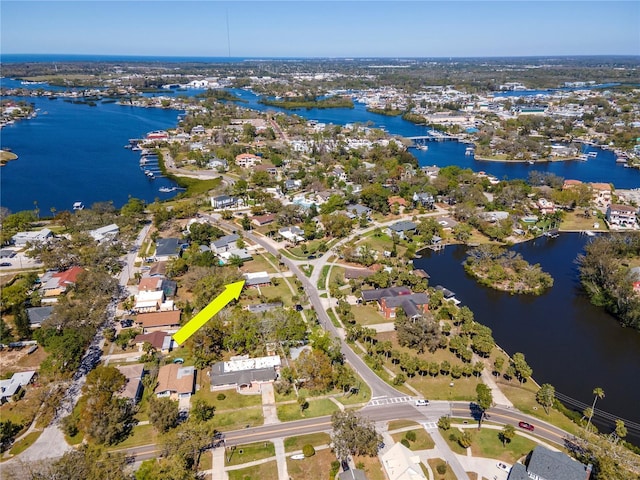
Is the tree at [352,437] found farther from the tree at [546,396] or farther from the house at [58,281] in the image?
the house at [58,281]

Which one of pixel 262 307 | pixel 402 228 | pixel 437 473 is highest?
pixel 402 228

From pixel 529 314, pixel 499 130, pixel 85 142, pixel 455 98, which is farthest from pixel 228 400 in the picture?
pixel 455 98

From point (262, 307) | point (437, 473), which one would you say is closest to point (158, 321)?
point (262, 307)

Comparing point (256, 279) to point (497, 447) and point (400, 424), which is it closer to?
point (400, 424)

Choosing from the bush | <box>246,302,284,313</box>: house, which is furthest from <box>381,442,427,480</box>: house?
<box>246,302,284,313</box>: house

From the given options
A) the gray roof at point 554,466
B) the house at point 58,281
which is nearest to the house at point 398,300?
the gray roof at point 554,466

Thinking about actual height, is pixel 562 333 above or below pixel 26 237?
below
